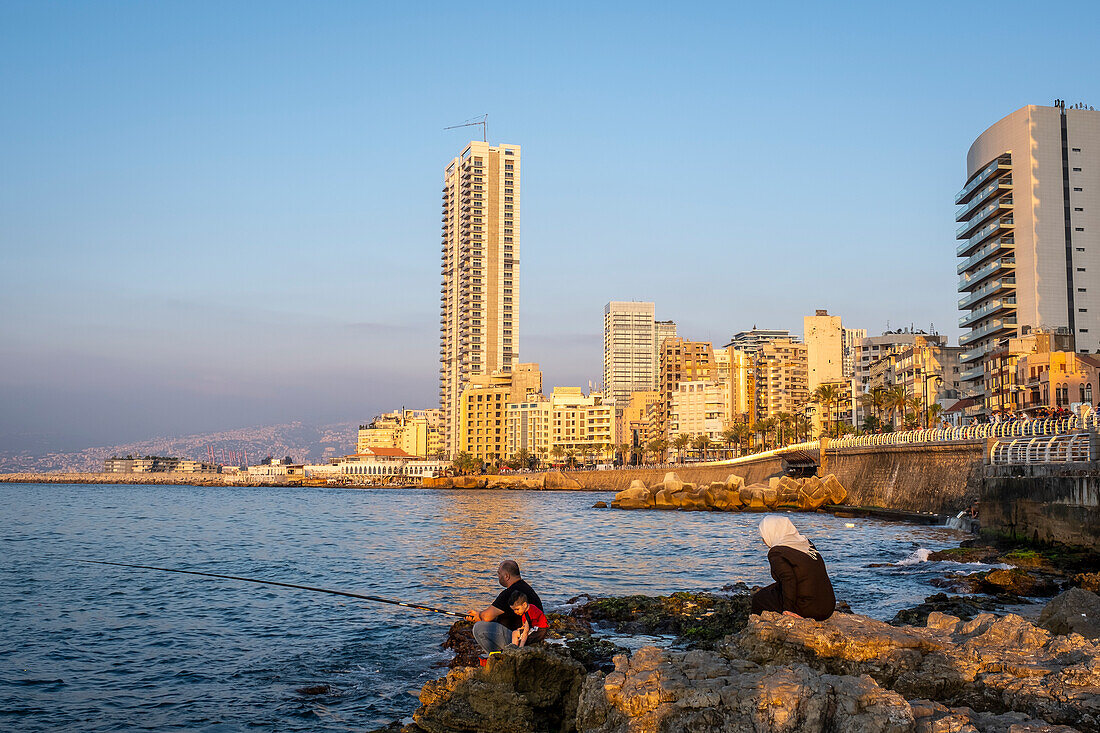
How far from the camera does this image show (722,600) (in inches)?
734

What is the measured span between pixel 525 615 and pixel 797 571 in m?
3.49

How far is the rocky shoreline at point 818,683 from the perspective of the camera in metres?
6.54

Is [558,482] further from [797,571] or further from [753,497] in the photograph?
[797,571]

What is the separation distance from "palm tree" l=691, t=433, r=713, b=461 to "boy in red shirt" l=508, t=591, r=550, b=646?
15712cm

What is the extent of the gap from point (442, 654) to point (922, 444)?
139 feet

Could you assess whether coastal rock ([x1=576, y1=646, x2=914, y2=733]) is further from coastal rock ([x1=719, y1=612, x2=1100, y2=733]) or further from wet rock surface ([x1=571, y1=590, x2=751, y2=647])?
wet rock surface ([x1=571, y1=590, x2=751, y2=647])

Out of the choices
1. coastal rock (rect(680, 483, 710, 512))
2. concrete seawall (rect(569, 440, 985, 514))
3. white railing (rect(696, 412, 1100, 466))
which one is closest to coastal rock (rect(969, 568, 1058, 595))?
white railing (rect(696, 412, 1100, 466))

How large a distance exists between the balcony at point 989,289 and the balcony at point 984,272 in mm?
771

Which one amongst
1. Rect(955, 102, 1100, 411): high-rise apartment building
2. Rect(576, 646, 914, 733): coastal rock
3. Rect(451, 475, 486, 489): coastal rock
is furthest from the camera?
Rect(451, 475, 486, 489): coastal rock

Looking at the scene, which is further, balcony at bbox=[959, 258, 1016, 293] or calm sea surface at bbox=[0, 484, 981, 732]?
balcony at bbox=[959, 258, 1016, 293]

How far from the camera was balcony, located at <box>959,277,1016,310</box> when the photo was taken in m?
80.9

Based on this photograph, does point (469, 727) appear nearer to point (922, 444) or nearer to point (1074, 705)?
point (1074, 705)

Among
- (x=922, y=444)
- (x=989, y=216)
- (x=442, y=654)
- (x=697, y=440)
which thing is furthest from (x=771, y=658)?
(x=697, y=440)

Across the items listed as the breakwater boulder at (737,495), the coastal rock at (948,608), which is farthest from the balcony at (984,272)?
the coastal rock at (948,608)
